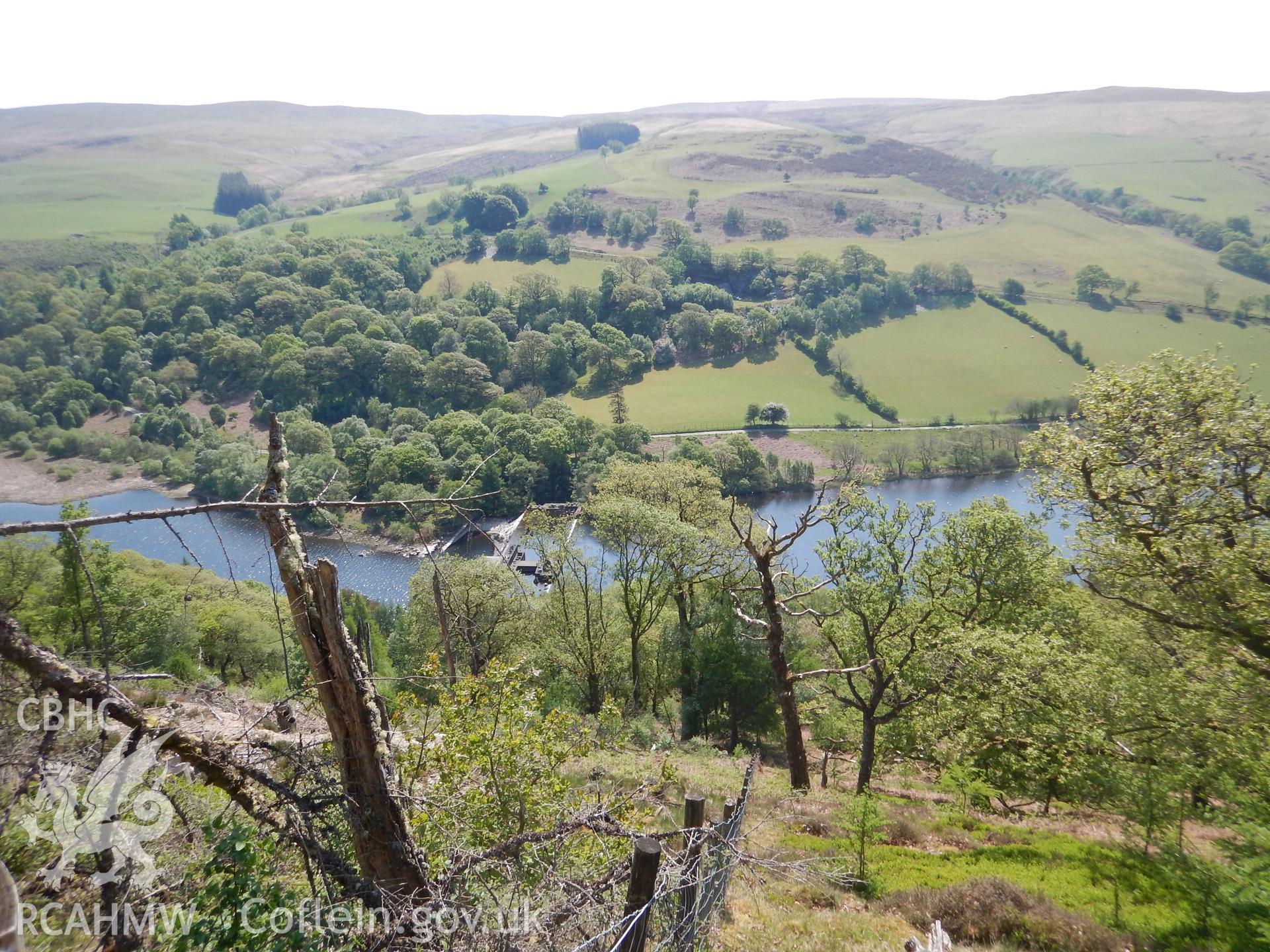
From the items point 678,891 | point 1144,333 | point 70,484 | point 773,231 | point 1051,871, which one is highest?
point 678,891

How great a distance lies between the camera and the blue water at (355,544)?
209ft

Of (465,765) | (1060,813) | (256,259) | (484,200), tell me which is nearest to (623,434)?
(1060,813)

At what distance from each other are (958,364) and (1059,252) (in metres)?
64.0

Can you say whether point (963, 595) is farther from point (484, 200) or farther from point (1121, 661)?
point (484, 200)

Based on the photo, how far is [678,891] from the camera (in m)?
5.61

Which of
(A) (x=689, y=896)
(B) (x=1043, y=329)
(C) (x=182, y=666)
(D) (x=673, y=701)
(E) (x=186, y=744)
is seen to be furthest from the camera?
(B) (x=1043, y=329)

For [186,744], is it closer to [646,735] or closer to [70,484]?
[646,735]

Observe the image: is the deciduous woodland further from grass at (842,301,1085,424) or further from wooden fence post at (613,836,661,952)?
grass at (842,301,1085,424)

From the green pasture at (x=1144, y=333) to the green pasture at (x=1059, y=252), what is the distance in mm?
9628

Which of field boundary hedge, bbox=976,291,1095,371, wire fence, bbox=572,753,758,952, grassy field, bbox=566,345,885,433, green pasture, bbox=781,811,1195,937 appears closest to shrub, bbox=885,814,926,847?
green pasture, bbox=781,811,1195,937

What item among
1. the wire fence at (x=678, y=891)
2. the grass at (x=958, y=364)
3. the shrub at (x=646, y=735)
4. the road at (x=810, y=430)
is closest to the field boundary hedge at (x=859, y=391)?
the grass at (x=958, y=364)

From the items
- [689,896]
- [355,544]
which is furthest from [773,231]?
[689,896]

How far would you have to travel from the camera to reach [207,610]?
110 ft

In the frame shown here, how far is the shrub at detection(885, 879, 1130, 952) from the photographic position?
24.6 feet
